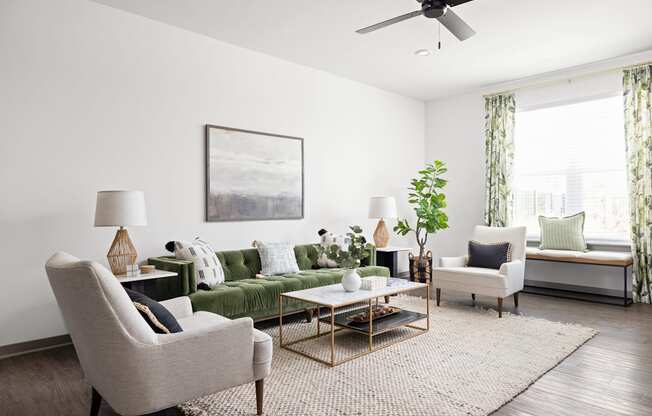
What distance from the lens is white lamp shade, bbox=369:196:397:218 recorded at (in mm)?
5867

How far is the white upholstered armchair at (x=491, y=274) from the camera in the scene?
445 cm

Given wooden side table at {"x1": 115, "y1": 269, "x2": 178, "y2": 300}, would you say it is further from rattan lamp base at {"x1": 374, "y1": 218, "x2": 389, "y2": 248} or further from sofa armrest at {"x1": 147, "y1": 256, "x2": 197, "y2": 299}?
rattan lamp base at {"x1": 374, "y1": 218, "x2": 389, "y2": 248}

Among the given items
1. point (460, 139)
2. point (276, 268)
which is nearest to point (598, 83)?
point (460, 139)

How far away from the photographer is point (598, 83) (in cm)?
559

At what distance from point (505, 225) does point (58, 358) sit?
5.59m

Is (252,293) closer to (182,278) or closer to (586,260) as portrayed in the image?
(182,278)

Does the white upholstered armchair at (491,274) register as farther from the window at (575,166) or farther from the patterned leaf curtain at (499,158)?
the window at (575,166)

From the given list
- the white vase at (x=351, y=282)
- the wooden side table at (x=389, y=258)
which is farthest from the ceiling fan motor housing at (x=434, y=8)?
the wooden side table at (x=389, y=258)

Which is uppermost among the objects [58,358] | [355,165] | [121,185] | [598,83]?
[598,83]

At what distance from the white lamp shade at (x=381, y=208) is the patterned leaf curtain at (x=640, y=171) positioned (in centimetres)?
287

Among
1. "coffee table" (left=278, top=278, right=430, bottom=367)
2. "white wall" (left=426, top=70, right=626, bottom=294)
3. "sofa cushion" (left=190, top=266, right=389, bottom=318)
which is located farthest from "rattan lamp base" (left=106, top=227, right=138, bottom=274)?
Answer: "white wall" (left=426, top=70, right=626, bottom=294)

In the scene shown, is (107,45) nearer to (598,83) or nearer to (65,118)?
(65,118)

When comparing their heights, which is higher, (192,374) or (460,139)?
(460,139)

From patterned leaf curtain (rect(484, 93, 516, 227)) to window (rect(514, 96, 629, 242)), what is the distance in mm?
170
